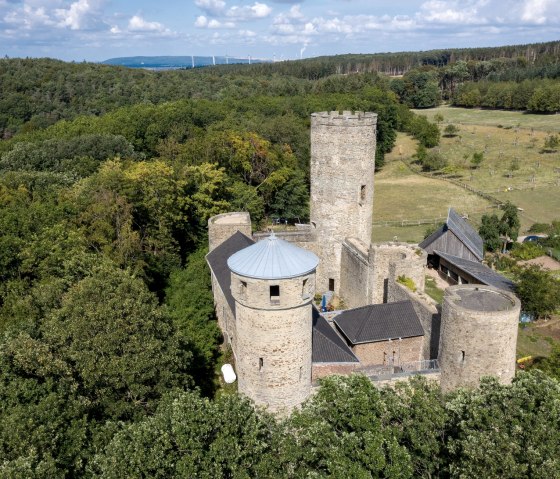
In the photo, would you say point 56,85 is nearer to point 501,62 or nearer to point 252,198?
point 252,198

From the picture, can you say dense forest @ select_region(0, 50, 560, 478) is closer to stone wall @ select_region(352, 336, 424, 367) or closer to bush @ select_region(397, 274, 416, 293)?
stone wall @ select_region(352, 336, 424, 367)

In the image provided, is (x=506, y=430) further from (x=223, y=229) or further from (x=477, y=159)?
(x=477, y=159)

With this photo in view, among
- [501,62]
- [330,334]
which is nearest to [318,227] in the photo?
[330,334]

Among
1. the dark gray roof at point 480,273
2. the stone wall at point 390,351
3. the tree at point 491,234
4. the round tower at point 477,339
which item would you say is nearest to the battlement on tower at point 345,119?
the round tower at point 477,339

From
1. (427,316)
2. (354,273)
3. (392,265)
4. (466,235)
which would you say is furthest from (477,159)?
(427,316)

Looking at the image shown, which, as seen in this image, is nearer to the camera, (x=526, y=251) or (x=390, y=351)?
(x=390, y=351)
